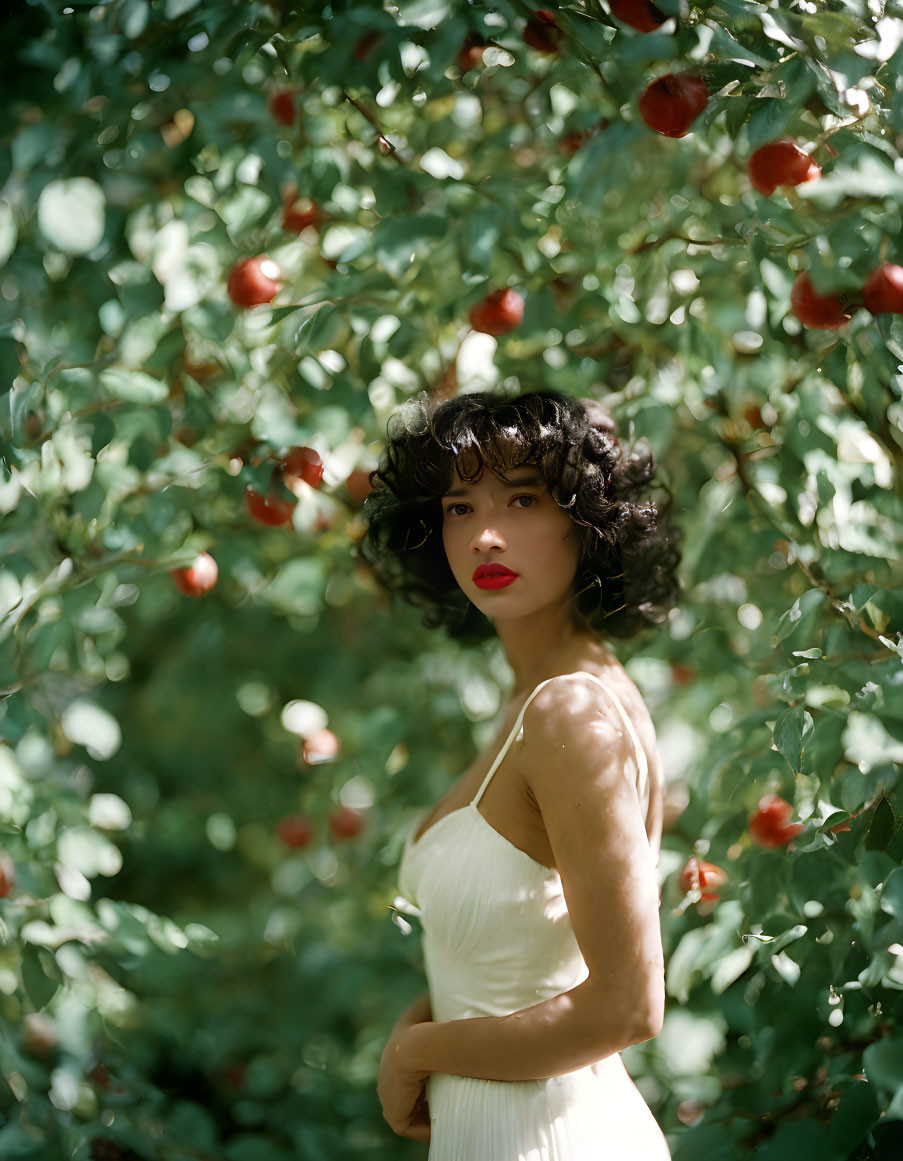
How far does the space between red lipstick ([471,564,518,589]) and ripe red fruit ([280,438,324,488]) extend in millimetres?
441

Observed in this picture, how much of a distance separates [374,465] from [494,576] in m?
0.71

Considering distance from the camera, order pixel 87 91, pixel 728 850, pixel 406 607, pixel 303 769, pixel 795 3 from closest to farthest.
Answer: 1. pixel 795 3
2. pixel 87 91
3. pixel 728 850
4. pixel 406 607
5. pixel 303 769

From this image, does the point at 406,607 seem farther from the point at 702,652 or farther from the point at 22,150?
the point at 22,150

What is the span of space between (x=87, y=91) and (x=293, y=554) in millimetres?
791

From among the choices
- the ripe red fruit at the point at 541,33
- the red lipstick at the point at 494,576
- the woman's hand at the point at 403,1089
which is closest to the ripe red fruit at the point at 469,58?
the ripe red fruit at the point at 541,33

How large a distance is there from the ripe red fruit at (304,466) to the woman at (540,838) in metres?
0.27

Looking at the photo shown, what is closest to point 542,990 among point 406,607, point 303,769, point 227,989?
point 406,607

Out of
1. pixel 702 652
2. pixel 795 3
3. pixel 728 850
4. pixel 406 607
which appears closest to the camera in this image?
pixel 795 3

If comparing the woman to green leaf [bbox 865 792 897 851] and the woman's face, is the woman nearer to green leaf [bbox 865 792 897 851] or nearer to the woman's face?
the woman's face

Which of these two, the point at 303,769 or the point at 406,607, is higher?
the point at 406,607

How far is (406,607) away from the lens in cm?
170

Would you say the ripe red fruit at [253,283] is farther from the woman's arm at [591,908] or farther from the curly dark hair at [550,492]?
the woman's arm at [591,908]

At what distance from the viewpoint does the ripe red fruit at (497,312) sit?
4.26 feet

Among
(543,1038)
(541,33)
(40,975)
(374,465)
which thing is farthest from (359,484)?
(543,1038)
